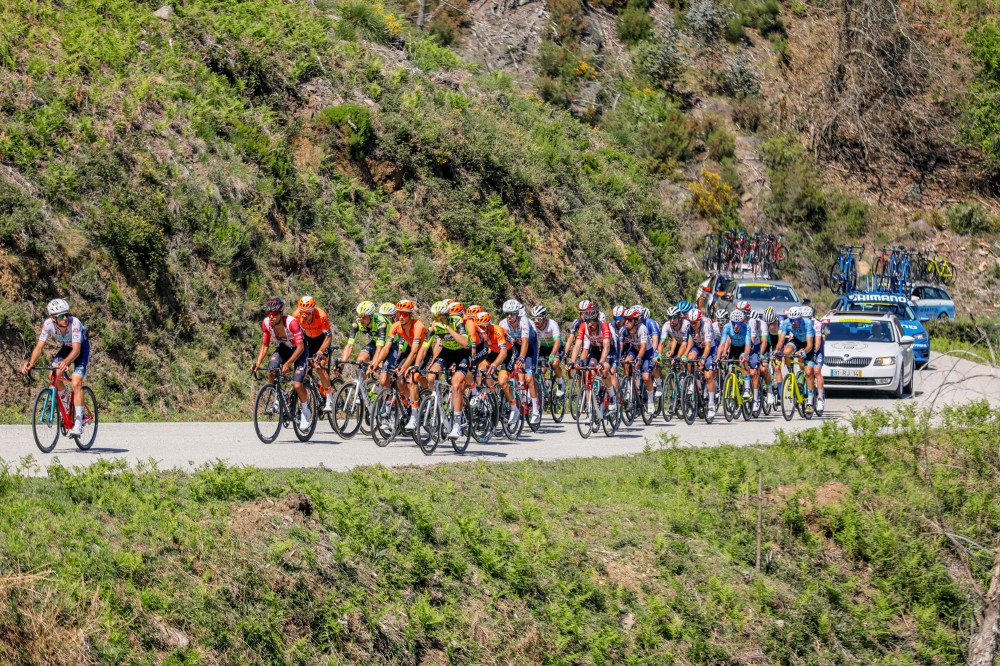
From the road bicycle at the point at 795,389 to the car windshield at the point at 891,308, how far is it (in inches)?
440

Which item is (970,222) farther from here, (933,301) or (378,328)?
(378,328)

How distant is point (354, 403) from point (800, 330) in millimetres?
11081

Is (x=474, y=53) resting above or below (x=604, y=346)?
above

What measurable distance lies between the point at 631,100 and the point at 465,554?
3731cm

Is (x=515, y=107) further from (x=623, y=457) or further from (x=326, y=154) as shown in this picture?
(x=623, y=457)

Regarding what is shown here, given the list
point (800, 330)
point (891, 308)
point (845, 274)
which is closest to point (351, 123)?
point (800, 330)

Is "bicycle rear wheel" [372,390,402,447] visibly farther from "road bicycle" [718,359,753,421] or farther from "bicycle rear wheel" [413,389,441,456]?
"road bicycle" [718,359,753,421]

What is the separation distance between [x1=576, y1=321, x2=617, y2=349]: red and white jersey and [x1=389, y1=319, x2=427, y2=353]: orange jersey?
14.0 feet

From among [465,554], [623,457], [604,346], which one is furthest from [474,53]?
[465,554]

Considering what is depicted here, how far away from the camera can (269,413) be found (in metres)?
16.8

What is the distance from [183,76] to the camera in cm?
2661

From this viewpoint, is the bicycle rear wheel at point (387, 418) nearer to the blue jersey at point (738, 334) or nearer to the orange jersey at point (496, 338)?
the orange jersey at point (496, 338)

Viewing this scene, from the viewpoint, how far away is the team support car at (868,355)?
27.8 metres

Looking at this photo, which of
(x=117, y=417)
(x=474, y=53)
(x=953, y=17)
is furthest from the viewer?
(x=953, y=17)
